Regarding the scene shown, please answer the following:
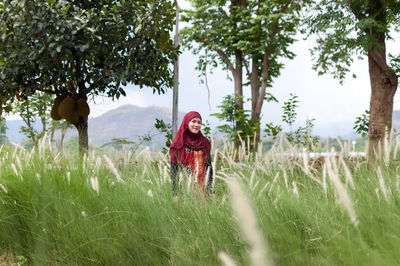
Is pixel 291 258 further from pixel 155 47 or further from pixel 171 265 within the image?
pixel 155 47

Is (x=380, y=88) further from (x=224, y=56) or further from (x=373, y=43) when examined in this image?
(x=224, y=56)

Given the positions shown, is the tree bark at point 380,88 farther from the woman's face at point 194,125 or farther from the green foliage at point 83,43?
the woman's face at point 194,125

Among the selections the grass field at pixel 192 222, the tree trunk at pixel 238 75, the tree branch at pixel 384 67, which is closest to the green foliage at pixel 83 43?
the grass field at pixel 192 222

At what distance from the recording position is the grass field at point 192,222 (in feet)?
5.16

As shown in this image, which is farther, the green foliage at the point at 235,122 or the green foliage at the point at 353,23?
the green foliage at the point at 235,122

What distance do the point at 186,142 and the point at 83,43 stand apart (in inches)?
148

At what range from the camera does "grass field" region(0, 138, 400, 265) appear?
1.57 meters

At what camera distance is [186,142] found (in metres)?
4.07

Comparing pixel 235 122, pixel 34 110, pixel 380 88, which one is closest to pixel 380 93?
pixel 380 88

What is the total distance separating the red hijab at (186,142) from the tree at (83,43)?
2871 millimetres

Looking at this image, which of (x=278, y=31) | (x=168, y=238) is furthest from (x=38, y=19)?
(x=278, y=31)

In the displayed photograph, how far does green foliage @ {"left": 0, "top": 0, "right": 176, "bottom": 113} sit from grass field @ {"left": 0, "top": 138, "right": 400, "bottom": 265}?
11.5ft

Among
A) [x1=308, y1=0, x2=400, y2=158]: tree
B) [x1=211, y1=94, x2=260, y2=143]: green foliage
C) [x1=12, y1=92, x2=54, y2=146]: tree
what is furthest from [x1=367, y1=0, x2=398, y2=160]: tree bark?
[x1=12, y1=92, x2=54, y2=146]: tree

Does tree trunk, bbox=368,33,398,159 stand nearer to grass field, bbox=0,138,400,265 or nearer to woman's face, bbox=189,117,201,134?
grass field, bbox=0,138,400,265
